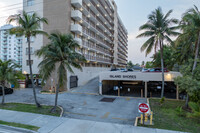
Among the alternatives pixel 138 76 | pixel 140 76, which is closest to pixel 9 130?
pixel 138 76

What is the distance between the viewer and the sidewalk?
25.7 ft

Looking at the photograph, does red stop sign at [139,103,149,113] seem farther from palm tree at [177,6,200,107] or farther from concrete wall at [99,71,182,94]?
concrete wall at [99,71,182,94]

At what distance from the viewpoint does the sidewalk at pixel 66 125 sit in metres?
7.84

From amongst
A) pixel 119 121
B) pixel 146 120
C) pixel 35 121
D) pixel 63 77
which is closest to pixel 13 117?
pixel 35 121

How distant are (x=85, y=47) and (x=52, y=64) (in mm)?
17903

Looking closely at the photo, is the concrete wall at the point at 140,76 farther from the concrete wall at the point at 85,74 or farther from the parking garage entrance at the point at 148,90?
the concrete wall at the point at 85,74

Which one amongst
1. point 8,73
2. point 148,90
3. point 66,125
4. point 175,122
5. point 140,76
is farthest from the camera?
point 148,90

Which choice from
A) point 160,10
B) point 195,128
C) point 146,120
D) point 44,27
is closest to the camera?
point 195,128

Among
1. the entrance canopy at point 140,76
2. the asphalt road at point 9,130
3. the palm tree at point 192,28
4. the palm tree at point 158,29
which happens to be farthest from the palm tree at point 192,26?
the asphalt road at point 9,130

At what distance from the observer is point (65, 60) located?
11422 mm

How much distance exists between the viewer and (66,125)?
8602 mm

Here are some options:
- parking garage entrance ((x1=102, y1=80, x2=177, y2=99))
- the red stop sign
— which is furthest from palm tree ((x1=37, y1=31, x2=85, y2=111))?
parking garage entrance ((x1=102, y1=80, x2=177, y2=99))

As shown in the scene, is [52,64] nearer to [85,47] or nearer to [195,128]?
[195,128]

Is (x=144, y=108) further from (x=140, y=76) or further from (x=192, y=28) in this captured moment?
(x=140, y=76)
